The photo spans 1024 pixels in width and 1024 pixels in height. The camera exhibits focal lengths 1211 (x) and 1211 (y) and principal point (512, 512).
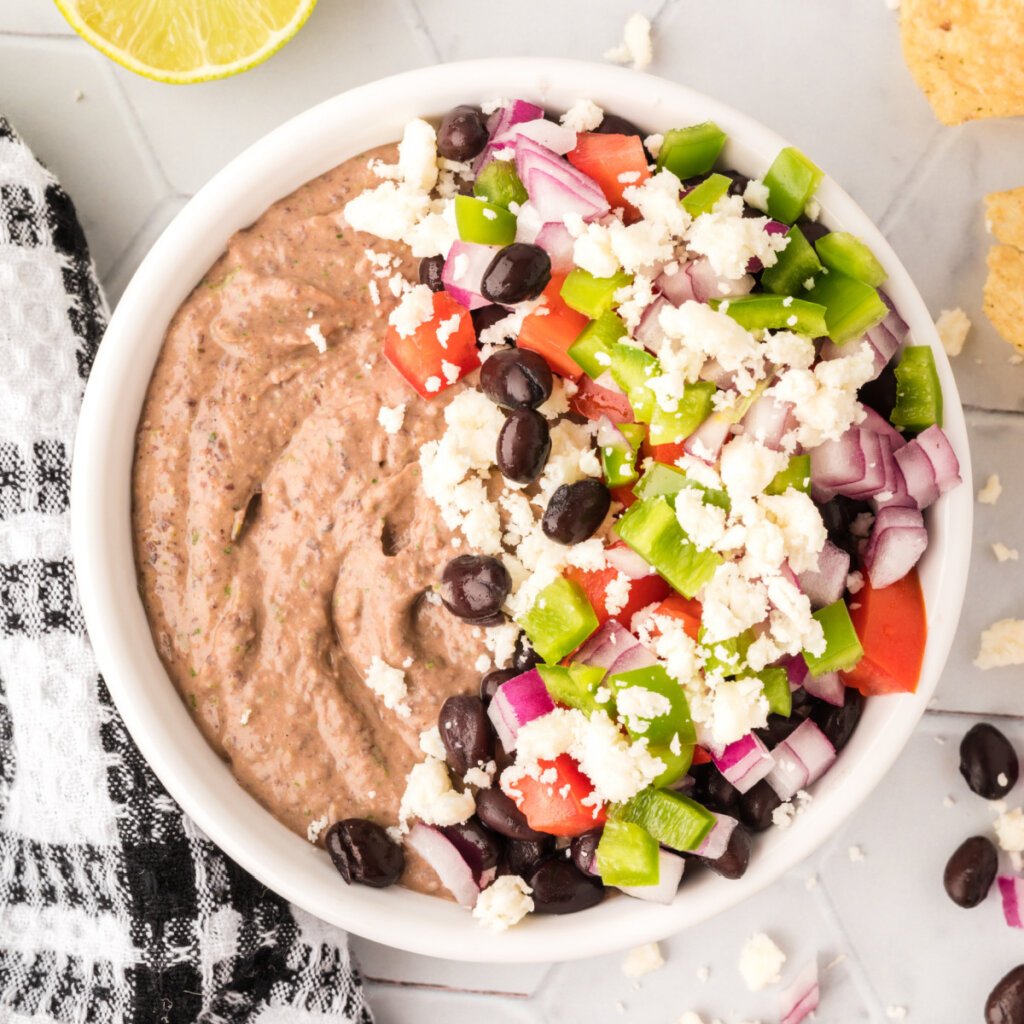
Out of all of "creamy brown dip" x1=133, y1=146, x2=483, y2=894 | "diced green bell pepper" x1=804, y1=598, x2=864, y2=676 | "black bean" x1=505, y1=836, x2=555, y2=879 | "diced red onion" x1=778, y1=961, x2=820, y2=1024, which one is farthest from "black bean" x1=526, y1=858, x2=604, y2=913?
"diced red onion" x1=778, y1=961, x2=820, y2=1024

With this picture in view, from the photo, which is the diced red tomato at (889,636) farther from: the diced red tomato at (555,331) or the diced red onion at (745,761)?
the diced red tomato at (555,331)

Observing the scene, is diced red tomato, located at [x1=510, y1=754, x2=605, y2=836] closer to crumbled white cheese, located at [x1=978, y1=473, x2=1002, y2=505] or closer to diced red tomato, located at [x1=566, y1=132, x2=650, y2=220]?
diced red tomato, located at [x1=566, y1=132, x2=650, y2=220]

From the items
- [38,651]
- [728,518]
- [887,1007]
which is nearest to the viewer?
[728,518]

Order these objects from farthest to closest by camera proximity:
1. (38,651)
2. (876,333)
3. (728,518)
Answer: (38,651) < (876,333) < (728,518)

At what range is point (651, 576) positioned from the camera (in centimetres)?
→ 183

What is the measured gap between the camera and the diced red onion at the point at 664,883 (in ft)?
6.21

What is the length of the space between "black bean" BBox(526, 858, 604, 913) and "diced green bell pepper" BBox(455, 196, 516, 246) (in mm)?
979

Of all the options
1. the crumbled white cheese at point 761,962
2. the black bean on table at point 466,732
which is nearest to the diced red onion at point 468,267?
the black bean on table at point 466,732

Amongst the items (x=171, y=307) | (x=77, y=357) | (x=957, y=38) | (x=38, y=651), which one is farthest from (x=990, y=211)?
(x=38, y=651)

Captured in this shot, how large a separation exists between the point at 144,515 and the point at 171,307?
336 millimetres

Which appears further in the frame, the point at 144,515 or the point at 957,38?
the point at 957,38

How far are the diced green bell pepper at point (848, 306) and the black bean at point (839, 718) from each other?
0.59 meters

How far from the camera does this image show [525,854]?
1934 mm

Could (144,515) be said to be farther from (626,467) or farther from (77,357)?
(626,467)
